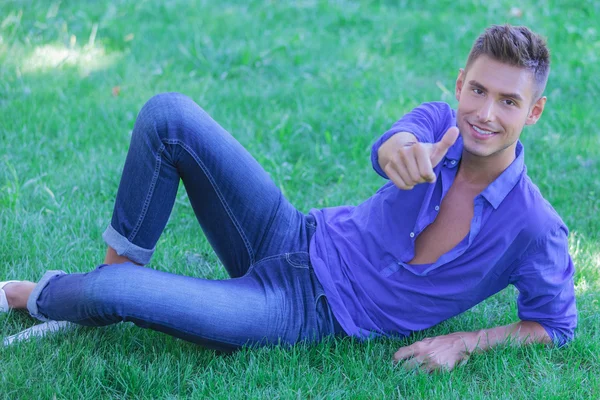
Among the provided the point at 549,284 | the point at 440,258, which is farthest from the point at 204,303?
the point at 549,284

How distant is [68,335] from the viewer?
115 inches

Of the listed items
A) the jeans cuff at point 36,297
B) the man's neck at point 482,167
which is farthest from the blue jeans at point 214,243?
the man's neck at point 482,167

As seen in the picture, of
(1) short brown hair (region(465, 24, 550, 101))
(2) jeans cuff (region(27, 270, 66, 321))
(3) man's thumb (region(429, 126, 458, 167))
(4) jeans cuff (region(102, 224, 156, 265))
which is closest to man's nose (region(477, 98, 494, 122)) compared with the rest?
(1) short brown hair (region(465, 24, 550, 101))

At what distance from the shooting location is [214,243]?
122 inches

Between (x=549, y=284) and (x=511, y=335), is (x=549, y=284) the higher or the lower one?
the higher one

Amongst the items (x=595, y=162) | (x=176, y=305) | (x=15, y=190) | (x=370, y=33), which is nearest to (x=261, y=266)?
(x=176, y=305)

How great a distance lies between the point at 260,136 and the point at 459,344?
228 centimetres

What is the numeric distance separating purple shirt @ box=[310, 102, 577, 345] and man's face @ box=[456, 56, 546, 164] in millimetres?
101

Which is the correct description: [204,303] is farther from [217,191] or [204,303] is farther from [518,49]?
[518,49]

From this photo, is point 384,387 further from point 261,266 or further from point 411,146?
point 411,146

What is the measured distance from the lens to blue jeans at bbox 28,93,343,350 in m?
2.64

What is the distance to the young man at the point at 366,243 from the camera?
2682 millimetres

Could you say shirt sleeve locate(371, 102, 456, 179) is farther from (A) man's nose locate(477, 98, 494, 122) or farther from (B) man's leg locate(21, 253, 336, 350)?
(B) man's leg locate(21, 253, 336, 350)

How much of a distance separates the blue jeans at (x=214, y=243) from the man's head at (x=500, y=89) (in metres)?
0.80
